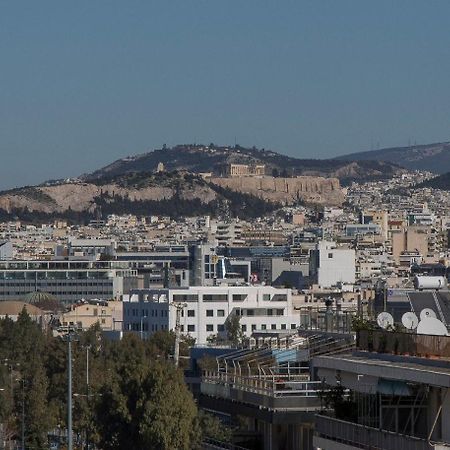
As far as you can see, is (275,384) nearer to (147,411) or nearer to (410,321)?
(410,321)

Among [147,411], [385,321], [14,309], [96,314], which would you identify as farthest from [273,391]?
[96,314]

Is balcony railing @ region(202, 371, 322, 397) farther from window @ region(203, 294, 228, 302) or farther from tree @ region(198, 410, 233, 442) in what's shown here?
window @ region(203, 294, 228, 302)

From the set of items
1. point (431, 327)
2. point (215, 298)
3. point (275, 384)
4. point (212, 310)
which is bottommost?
point (212, 310)

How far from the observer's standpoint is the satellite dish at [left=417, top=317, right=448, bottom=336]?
2875cm

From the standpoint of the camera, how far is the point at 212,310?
13450 centimetres

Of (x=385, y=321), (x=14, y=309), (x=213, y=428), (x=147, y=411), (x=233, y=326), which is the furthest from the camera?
(x=14, y=309)

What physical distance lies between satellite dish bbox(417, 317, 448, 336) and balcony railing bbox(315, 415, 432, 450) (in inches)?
59.0

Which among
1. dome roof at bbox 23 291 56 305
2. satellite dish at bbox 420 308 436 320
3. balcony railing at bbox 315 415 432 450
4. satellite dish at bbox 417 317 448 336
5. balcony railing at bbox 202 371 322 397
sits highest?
satellite dish at bbox 420 308 436 320

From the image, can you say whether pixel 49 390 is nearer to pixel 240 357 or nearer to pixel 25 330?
pixel 25 330

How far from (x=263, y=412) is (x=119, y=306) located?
13326 cm

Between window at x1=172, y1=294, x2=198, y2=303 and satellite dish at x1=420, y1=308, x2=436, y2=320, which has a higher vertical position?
satellite dish at x1=420, y1=308, x2=436, y2=320

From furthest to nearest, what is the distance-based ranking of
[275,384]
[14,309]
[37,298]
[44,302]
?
[37,298]
[44,302]
[14,309]
[275,384]

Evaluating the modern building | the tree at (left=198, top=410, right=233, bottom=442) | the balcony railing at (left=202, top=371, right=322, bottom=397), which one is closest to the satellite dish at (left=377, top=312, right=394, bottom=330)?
the balcony railing at (left=202, top=371, right=322, bottom=397)

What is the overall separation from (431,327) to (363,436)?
194cm
